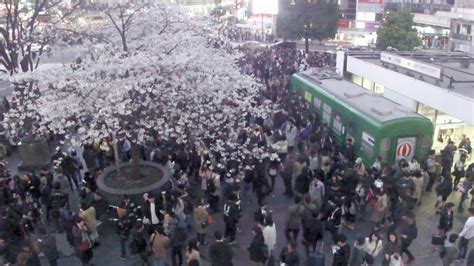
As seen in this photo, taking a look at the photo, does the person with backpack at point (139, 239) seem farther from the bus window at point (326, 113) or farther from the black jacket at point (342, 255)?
the bus window at point (326, 113)

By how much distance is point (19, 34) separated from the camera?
16156 millimetres

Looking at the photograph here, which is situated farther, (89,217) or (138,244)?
(89,217)

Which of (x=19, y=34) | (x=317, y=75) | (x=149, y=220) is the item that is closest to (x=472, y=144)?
(x=317, y=75)

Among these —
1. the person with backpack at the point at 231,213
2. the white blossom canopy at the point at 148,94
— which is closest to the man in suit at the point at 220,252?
the person with backpack at the point at 231,213

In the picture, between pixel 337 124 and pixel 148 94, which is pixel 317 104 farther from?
pixel 148 94

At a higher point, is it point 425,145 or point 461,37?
point 461,37

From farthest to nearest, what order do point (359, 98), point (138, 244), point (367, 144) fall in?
point (359, 98) < point (367, 144) < point (138, 244)

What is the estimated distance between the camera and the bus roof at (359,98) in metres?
14.7

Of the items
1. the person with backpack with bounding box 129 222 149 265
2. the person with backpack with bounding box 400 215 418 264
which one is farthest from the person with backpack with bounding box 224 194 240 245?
the person with backpack with bounding box 400 215 418 264

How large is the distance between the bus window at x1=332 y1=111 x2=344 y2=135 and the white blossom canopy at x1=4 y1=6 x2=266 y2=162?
4731mm

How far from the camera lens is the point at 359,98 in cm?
1684

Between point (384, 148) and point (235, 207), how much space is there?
647cm

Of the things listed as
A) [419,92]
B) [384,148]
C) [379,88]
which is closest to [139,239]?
[384,148]

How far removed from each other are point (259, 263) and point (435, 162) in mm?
7400
